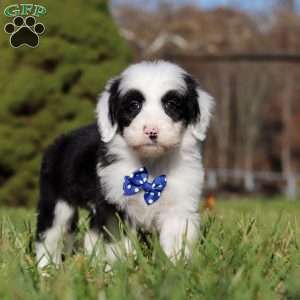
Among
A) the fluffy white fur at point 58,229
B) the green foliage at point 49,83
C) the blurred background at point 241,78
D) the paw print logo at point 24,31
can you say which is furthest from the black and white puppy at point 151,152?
the blurred background at point 241,78

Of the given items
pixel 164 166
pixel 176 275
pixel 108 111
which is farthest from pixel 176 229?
pixel 176 275

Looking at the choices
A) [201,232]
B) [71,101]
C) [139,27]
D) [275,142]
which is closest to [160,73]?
[201,232]

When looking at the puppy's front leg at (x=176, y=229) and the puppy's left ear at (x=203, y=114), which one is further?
the puppy's left ear at (x=203, y=114)

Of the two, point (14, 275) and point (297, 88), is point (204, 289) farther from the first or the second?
point (297, 88)

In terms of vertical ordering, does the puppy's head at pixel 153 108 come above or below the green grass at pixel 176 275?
above

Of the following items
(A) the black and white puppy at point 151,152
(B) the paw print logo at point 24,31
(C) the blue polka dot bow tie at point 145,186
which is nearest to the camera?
(A) the black and white puppy at point 151,152

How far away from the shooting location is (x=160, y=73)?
445cm

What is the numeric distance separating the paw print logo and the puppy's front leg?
445 cm

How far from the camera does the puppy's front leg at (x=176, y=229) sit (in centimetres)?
440

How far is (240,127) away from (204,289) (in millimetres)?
28382

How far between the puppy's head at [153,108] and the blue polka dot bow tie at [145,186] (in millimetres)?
168

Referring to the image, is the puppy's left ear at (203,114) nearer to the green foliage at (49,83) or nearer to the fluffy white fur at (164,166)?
the fluffy white fur at (164,166)

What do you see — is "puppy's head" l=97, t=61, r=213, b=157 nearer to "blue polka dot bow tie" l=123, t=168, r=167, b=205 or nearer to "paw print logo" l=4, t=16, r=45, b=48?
"blue polka dot bow tie" l=123, t=168, r=167, b=205

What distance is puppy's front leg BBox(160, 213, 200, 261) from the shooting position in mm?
4402
